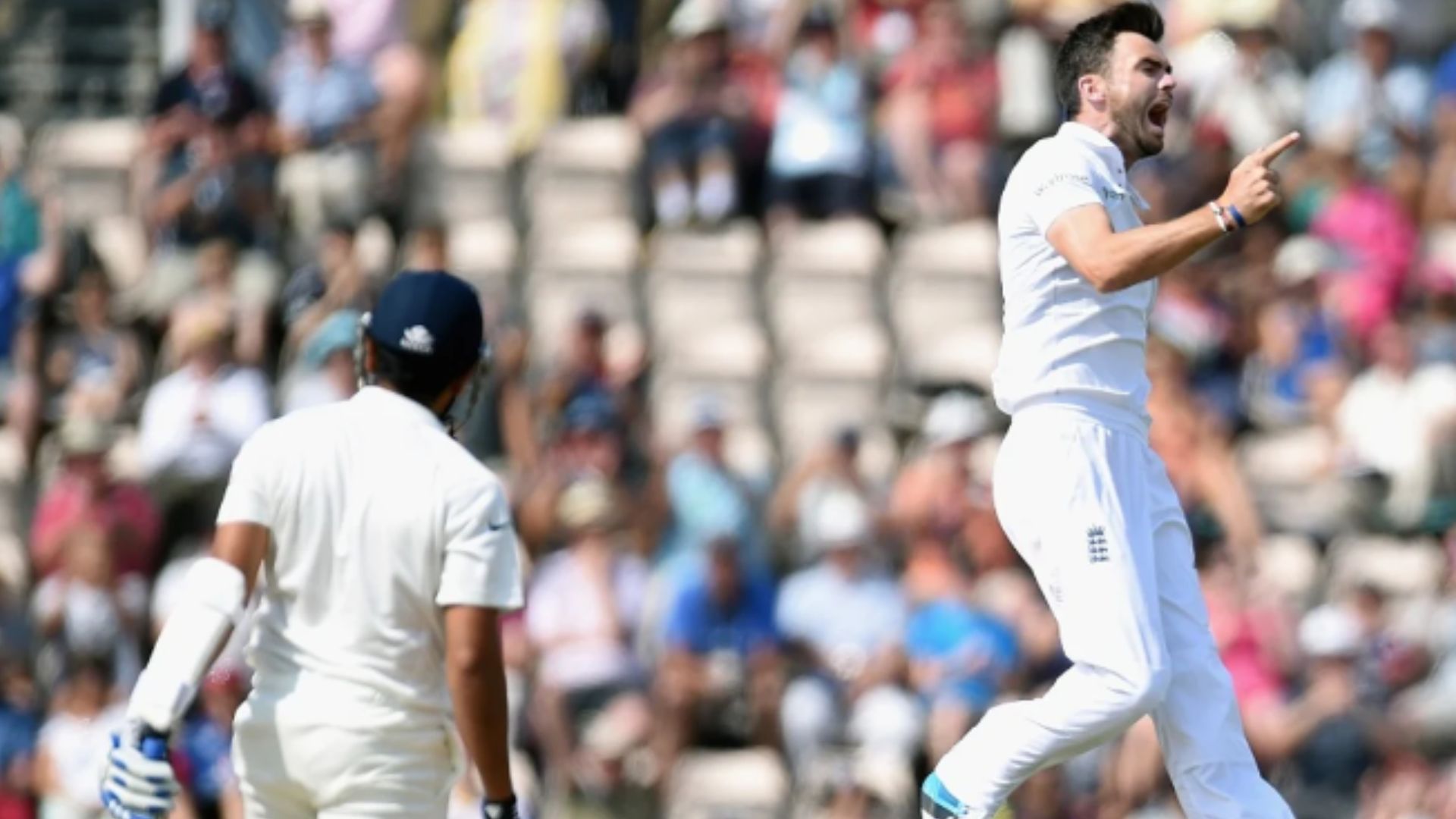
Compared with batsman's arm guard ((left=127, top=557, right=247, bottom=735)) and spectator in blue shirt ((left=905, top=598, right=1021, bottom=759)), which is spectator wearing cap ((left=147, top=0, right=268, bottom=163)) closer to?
spectator in blue shirt ((left=905, top=598, right=1021, bottom=759))

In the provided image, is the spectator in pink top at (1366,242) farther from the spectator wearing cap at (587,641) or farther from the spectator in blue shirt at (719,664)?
the spectator wearing cap at (587,641)

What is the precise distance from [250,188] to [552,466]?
2.33 metres

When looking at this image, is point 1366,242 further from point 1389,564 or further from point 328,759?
point 328,759

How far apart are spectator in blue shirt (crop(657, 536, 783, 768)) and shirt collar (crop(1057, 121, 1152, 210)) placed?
552 cm

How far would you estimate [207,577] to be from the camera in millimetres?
6109

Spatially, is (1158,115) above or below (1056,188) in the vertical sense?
above

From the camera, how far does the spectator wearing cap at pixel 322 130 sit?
14.3 meters

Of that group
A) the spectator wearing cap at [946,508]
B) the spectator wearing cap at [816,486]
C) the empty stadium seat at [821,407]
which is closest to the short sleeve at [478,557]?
the spectator wearing cap at [946,508]

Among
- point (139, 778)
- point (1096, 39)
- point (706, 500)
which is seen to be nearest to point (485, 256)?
point (706, 500)

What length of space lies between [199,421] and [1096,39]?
7.01 meters

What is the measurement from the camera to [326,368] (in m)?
12.9

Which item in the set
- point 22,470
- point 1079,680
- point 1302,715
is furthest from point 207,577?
point 22,470

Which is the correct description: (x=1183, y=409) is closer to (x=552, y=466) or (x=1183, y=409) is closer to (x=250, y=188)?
(x=552, y=466)

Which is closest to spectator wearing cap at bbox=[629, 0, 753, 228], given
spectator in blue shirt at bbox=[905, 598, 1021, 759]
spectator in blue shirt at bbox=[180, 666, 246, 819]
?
spectator in blue shirt at bbox=[905, 598, 1021, 759]
